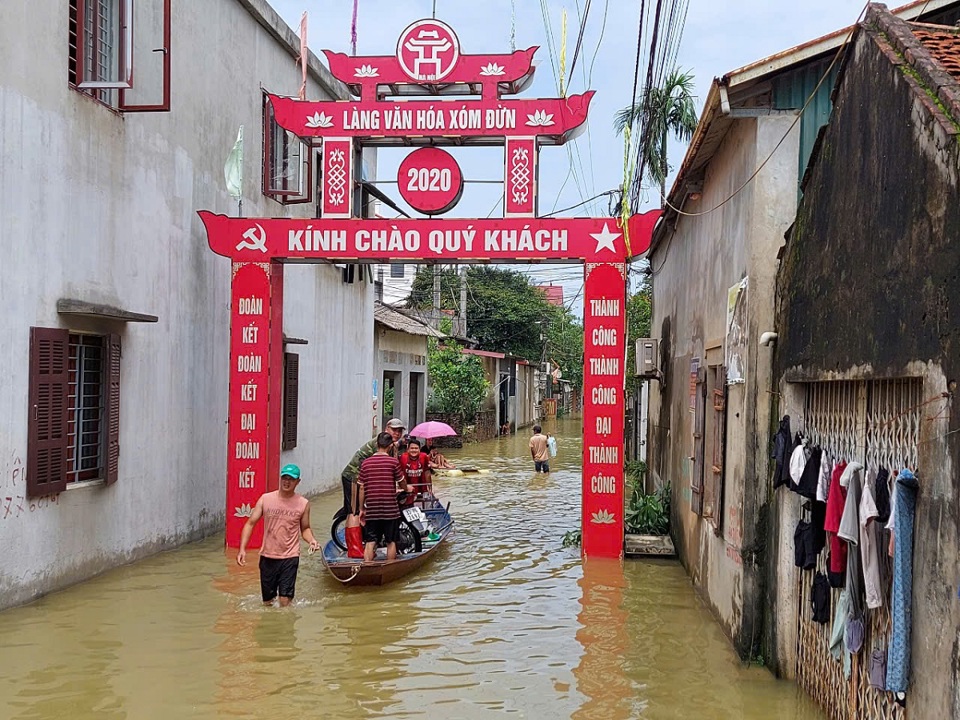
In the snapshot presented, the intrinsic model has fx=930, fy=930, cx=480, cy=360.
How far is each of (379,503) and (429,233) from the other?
3.58 meters

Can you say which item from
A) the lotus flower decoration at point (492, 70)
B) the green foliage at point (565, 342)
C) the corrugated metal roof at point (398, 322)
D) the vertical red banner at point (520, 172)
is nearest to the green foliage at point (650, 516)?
the vertical red banner at point (520, 172)

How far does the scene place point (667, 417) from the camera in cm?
1455

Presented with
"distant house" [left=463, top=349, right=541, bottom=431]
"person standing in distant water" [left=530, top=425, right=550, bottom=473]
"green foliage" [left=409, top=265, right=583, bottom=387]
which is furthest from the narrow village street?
"green foliage" [left=409, top=265, right=583, bottom=387]

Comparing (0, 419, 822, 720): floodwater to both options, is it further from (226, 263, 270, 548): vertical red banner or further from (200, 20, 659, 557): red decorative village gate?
(200, 20, 659, 557): red decorative village gate

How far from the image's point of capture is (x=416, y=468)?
1305cm

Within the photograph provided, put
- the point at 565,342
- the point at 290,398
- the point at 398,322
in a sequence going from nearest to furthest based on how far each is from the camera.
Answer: the point at 290,398 < the point at 398,322 < the point at 565,342

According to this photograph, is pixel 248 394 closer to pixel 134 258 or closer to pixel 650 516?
pixel 134 258

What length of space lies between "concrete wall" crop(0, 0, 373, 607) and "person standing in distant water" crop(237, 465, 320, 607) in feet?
7.01

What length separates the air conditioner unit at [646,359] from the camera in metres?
15.2

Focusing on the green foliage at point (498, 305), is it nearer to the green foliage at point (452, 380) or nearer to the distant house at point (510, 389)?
the distant house at point (510, 389)

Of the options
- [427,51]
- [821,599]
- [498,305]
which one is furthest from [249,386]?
[498,305]


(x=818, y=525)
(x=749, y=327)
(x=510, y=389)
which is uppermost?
(x=749, y=327)

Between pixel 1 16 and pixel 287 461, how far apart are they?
9.05 meters

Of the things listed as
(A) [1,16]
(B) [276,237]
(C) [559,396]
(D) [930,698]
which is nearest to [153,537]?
(B) [276,237]
